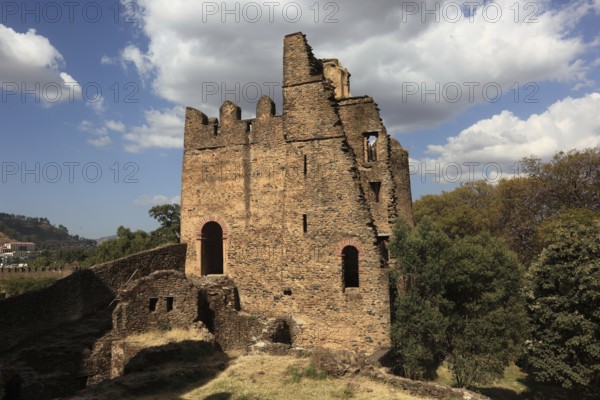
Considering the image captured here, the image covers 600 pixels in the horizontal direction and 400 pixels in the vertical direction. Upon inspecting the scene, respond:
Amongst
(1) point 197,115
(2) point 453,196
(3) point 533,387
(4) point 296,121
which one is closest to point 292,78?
(4) point 296,121

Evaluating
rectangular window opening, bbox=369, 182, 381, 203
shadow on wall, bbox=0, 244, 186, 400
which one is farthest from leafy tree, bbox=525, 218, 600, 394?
shadow on wall, bbox=0, 244, 186, 400

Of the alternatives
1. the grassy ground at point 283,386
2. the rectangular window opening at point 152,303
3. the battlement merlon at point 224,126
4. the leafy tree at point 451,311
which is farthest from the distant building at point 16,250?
the leafy tree at point 451,311

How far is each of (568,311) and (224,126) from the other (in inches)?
584

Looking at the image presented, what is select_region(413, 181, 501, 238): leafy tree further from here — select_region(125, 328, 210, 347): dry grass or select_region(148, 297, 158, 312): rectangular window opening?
select_region(148, 297, 158, 312): rectangular window opening

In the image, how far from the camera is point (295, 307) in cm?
1590

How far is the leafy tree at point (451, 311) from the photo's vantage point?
14.1 metres

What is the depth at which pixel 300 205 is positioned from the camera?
53.2 feet

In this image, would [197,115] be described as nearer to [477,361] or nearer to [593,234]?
[477,361]

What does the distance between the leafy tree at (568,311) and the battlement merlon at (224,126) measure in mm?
12004

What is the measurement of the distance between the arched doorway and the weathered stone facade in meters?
0.05

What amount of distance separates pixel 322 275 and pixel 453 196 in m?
32.9

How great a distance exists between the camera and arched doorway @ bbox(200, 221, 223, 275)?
A: 741 inches

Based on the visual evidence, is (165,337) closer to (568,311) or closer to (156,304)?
(156,304)

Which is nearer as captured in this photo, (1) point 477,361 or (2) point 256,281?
(1) point 477,361
